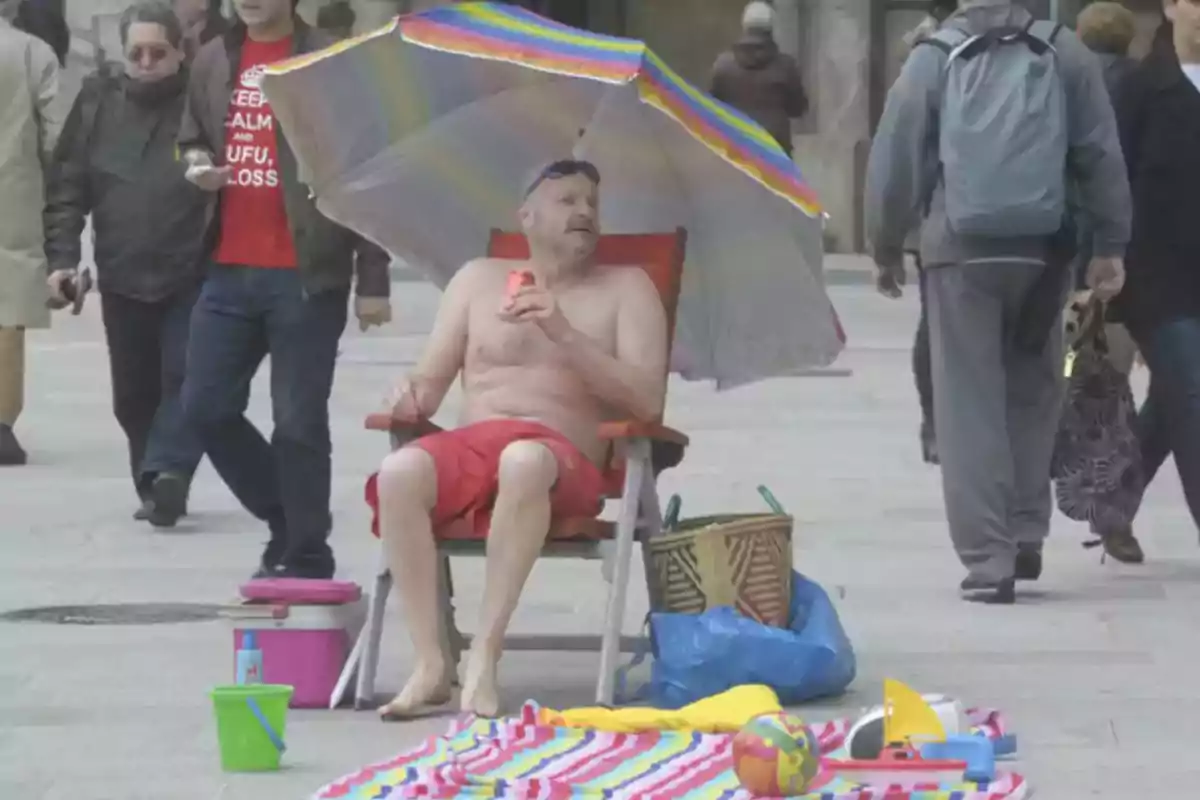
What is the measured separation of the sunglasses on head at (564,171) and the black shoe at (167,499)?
11.2 feet

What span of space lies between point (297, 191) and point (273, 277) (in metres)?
0.31

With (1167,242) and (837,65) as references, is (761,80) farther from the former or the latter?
(1167,242)

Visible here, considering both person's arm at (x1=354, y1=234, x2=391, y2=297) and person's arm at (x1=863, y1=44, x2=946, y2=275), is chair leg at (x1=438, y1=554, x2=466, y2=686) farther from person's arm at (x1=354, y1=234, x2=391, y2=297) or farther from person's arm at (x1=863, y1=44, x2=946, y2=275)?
person's arm at (x1=863, y1=44, x2=946, y2=275)

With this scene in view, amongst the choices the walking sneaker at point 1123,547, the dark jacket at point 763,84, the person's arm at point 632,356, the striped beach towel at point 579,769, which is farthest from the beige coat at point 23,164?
the dark jacket at point 763,84

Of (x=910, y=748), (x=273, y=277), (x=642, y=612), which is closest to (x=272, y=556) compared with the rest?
(x=273, y=277)

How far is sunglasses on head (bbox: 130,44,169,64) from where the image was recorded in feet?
33.3

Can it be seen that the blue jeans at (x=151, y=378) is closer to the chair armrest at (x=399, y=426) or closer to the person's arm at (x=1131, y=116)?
the chair armrest at (x=399, y=426)

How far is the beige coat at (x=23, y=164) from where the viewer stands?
11.7 meters

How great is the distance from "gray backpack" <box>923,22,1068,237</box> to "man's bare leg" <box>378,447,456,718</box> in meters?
2.28

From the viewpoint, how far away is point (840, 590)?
884 centimetres

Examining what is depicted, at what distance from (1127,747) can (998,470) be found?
7.21 ft

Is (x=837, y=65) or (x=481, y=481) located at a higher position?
(x=481, y=481)

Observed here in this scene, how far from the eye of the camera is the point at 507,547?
6.68 m

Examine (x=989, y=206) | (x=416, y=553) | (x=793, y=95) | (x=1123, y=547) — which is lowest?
(x=793, y=95)
